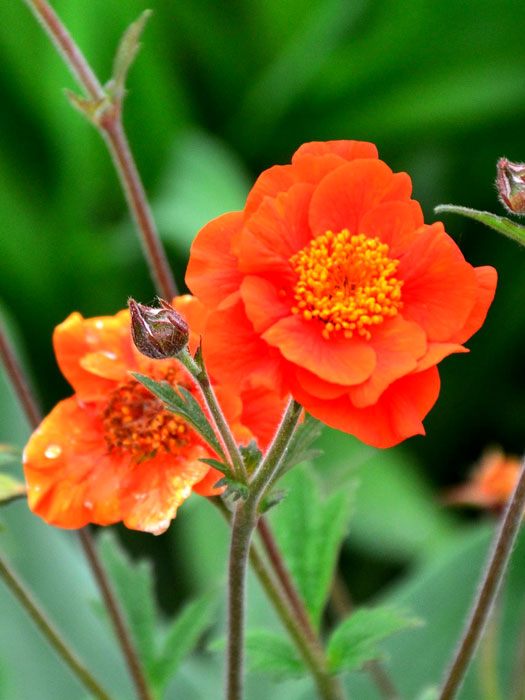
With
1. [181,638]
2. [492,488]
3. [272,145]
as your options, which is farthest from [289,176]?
[272,145]

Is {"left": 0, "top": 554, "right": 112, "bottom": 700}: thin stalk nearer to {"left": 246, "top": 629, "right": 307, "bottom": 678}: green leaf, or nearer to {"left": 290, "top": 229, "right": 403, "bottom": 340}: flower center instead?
{"left": 246, "top": 629, "right": 307, "bottom": 678}: green leaf

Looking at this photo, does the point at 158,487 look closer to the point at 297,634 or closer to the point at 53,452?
the point at 53,452

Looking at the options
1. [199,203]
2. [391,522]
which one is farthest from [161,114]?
[391,522]

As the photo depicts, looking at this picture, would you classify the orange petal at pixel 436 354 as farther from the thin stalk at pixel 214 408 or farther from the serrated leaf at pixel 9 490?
the serrated leaf at pixel 9 490

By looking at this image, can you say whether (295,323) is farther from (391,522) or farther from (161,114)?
(161,114)

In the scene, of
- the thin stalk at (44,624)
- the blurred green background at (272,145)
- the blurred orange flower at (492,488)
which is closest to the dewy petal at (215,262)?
the thin stalk at (44,624)

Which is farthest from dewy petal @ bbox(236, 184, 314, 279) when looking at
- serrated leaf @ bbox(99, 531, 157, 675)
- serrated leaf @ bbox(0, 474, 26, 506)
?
serrated leaf @ bbox(99, 531, 157, 675)
